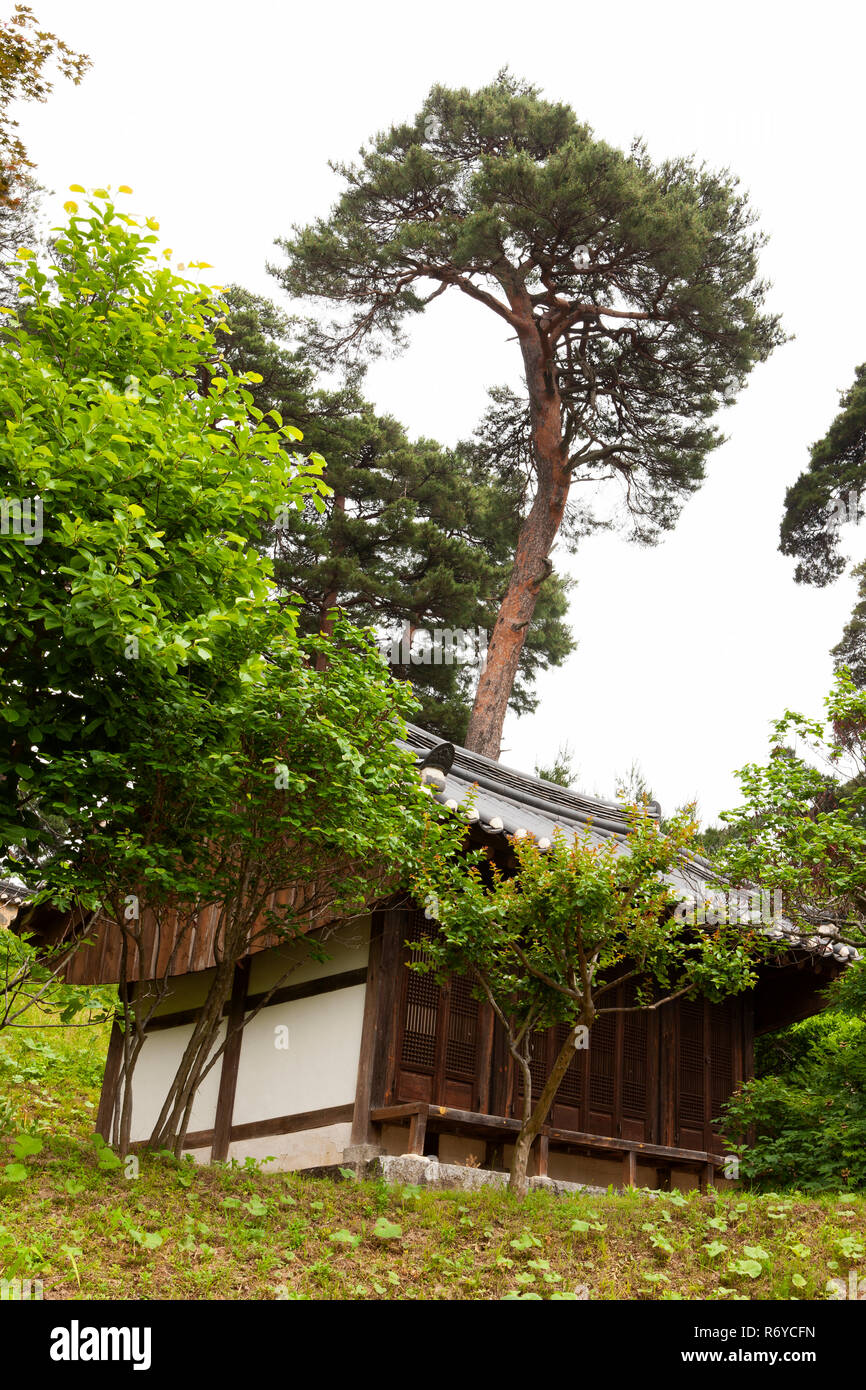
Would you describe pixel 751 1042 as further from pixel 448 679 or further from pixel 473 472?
pixel 473 472

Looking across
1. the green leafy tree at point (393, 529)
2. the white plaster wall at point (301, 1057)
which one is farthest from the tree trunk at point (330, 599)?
the white plaster wall at point (301, 1057)

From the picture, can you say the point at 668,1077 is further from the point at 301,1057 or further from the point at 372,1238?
the point at 372,1238

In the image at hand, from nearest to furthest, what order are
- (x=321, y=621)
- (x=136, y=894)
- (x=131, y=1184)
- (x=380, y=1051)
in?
(x=131, y=1184)
(x=136, y=894)
(x=380, y=1051)
(x=321, y=621)

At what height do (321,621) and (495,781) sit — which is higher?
(321,621)

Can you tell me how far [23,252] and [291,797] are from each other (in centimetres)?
452

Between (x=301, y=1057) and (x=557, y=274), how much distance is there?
49.3 feet

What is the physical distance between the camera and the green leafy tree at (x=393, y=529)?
74.8 ft

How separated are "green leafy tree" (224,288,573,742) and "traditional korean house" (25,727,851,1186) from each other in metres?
8.78

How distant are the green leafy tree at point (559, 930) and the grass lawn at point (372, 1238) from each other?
3.77ft

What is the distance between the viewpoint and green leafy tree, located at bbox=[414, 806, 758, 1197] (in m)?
9.41

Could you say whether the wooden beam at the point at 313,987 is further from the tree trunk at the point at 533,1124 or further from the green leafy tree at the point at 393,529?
the green leafy tree at the point at 393,529

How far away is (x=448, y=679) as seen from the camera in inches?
987
